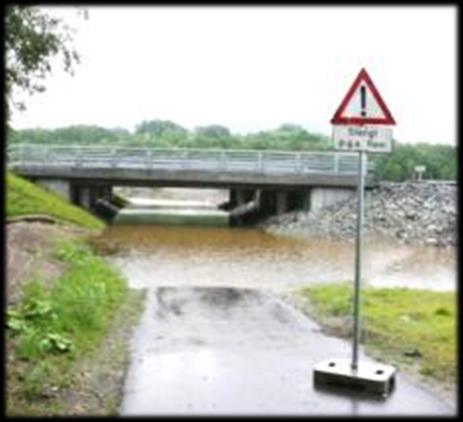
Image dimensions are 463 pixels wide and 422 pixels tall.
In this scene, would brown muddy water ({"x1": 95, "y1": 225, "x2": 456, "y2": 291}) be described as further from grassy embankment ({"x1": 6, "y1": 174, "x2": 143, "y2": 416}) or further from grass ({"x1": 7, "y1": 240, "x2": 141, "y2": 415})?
grass ({"x1": 7, "y1": 240, "x2": 141, "y2": 415})

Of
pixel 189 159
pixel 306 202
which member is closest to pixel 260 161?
pixel 306 202

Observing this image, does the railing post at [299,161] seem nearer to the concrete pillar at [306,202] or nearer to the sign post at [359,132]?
the concrete pillar at [306,202]

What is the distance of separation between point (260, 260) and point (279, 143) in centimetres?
3016

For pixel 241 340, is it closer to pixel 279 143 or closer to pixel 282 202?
pixel 282 202

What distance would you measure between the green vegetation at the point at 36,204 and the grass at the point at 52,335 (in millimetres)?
15377

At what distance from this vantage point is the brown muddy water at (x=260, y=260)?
1769 centimetres

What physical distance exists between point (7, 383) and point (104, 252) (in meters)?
16.1

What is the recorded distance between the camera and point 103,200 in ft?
143

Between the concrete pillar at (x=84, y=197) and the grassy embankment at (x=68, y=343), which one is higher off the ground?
the grassy embankment at (x=68, y=343)

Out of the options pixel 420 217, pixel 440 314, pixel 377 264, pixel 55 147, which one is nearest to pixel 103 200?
pixel 55 147

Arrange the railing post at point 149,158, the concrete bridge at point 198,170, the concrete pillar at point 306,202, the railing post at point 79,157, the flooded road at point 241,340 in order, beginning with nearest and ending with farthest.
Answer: the flooded road at point 241,340 < the concrete bridge at point 198,170 < the concrete pillar at point 306,202 < the railing post at point 149,158 < the railing post at point 79,157

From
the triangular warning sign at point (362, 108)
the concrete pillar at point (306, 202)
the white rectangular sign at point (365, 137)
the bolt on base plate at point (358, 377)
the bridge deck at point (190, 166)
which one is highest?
the triangular warning sign at point (362, 108)

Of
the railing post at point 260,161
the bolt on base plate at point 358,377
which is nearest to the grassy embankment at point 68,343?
the bolt on base plate at point 358,377

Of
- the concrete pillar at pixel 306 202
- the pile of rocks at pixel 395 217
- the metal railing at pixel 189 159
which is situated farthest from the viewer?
the concrete pillar at pixel 306 202
